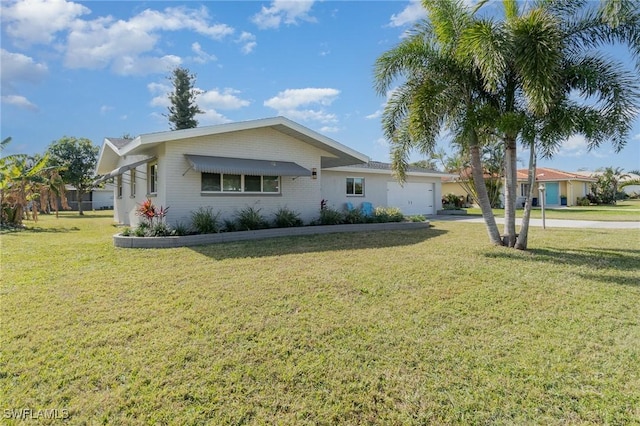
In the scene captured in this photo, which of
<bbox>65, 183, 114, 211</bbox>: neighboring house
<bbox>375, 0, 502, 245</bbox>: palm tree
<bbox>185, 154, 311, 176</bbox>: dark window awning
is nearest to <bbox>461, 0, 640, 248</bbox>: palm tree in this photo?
<bbox>375, 0, 502, 245</bbox>: palm tree

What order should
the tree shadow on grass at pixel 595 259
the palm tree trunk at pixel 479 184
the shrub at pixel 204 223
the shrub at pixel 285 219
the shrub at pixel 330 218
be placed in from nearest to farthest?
the tree shadow on grass at pixel 595 259, the palm tree trunk at pixel 479 184, the shrub at pixel 204 223, the shrub at pixel 285 219, the shrub at pixel 330 218

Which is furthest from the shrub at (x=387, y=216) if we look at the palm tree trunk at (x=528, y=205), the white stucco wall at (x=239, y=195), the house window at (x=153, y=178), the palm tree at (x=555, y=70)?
the house window at (x=153, y=178)

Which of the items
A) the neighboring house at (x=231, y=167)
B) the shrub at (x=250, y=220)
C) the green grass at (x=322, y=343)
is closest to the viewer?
the green grass at (x=322, y=343)

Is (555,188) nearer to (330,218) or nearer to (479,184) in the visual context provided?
(330,218)

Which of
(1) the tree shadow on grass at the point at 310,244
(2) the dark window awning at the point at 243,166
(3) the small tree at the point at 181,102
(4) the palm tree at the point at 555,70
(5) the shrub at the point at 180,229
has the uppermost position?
(3) the small tree at the point at 181,102

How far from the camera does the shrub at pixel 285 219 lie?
49.6 ft

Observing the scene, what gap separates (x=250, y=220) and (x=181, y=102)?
36432 mm

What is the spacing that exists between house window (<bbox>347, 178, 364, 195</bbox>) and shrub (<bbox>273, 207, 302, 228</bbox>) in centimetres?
872

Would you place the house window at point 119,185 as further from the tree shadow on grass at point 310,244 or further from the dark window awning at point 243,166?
the tree shadow on grass at point 310,244

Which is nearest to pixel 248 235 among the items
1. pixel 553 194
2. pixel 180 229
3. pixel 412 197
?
pixel 180 229

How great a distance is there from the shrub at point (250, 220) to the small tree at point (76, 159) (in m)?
27.6

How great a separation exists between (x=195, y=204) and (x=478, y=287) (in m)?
11.2

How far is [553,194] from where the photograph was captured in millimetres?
39469

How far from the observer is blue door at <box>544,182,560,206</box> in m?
39.2
